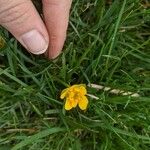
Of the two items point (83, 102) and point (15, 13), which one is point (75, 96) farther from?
point (15, 13)

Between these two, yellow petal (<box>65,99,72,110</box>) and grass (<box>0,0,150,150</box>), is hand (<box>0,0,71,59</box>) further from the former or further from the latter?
yellow petal (<box>65,99,72,110</box>)

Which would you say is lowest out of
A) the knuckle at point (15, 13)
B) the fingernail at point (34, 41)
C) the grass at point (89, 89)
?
the grass at point (89, 89)

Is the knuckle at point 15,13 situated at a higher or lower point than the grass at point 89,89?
higher

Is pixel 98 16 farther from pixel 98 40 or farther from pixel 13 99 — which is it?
pixel 13 99

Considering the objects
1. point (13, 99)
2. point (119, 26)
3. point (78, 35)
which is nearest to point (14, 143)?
point (13, 99)

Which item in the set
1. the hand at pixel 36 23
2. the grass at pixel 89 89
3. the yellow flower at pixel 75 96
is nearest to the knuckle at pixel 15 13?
the hand at pixel 36 23

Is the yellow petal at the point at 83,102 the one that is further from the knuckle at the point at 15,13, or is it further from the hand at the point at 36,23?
the knuckle at the point at 15,13
